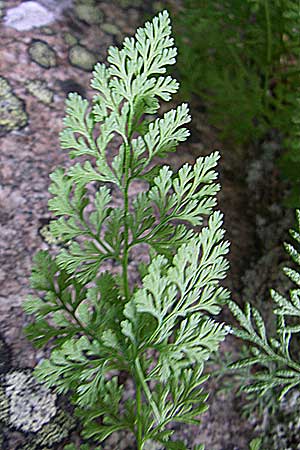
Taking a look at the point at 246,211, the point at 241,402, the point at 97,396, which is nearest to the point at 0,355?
the point at 97,396

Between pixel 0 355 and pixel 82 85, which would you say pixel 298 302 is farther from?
pixel 82 85

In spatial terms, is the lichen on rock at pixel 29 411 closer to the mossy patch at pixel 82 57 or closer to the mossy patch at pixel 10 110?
the mossy patch at pixel 10 110

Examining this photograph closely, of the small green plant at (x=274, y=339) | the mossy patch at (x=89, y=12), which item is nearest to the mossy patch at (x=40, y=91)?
the mossy patch at (x=89, y=12)

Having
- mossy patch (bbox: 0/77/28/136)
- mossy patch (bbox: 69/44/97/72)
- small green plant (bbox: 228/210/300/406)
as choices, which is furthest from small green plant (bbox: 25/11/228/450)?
mossy patch (bbox: 69/44/97/72)

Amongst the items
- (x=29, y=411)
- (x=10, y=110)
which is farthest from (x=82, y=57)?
(x=29, y=411)

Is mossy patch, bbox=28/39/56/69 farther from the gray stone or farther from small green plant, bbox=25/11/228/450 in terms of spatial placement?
small green plant, bbox=25/11/228/450

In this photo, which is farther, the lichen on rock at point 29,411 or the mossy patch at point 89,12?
the mossy patch at point 89,12
